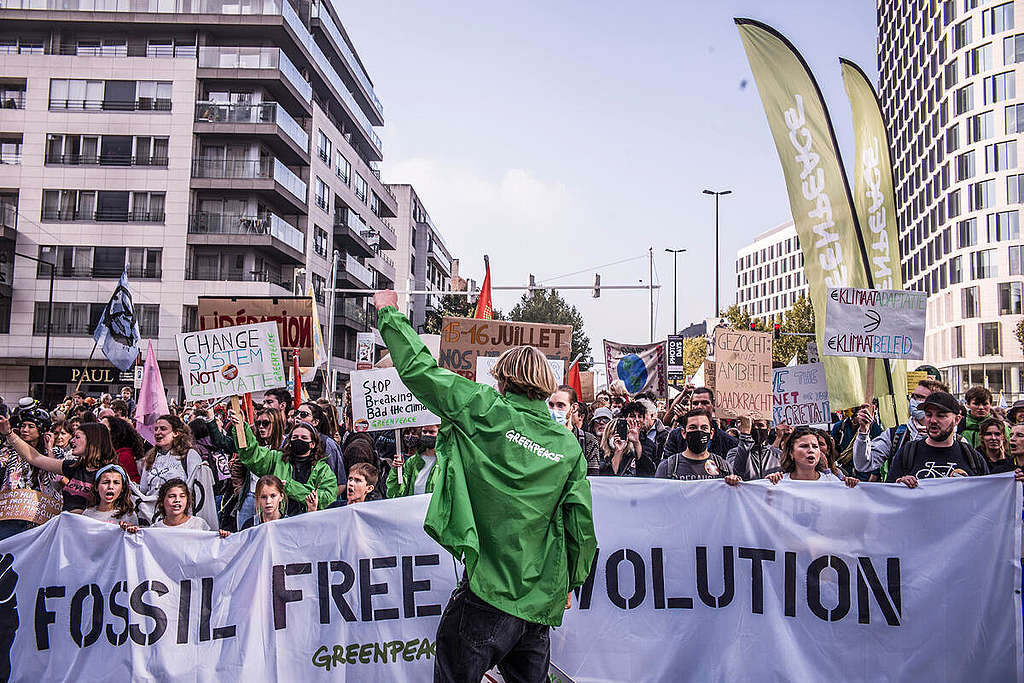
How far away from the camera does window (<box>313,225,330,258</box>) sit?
5356 cm

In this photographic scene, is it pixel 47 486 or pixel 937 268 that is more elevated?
pixel 937 268

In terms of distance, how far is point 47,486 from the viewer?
7.66 meters

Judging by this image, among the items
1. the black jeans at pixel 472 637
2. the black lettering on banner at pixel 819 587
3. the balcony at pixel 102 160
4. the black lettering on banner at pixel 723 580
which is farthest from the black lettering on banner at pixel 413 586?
the balcony at pixel 102 160

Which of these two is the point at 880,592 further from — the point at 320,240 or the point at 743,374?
the point at 320,240

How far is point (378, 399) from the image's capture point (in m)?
9.28

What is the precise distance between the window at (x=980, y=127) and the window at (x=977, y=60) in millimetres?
2921

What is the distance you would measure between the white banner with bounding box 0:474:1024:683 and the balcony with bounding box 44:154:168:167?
43.6m

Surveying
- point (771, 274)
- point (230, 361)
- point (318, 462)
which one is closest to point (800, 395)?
point (318, 462)

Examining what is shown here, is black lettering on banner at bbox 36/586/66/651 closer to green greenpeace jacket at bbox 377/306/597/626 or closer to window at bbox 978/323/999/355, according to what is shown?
green greenpeace jacket at bbox 377/306/597/626

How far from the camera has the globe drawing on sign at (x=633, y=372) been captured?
21.0 meters

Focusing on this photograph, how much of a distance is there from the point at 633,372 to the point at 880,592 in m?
15.3

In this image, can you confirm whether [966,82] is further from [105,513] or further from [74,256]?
[105,513]

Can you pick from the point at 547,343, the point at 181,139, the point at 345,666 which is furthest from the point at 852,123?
the point at 181,139

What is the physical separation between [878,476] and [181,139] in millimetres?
43769
